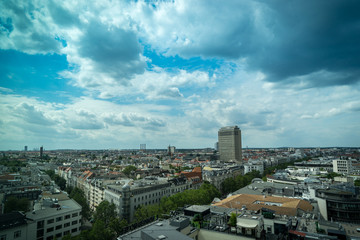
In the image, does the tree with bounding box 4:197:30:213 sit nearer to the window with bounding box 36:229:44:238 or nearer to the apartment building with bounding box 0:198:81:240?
the apartment building with bounding box 0:198:81:240

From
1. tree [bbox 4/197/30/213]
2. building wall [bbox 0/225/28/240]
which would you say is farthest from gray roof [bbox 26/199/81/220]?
tree [bbox 4/197/30/213]

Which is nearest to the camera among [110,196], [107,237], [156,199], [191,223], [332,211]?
[191,223]

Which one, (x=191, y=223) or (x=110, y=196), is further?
(x=110, y=196)

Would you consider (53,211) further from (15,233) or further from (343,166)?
(343,166)

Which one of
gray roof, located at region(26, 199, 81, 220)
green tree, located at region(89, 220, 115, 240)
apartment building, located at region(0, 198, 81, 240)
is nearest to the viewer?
apartment building, located at region(0, 198, 81, 240)

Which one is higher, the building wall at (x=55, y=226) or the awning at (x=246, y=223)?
the awning at (x=246, y=223)

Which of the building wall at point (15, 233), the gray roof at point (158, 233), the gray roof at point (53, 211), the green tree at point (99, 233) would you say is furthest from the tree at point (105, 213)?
the gray roof at point (158, 233)

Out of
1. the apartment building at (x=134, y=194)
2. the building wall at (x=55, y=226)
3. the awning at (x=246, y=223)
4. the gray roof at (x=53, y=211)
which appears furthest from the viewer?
the apartment building at (x=134, y=194)

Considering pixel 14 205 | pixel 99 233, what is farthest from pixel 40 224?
pixel 14 205

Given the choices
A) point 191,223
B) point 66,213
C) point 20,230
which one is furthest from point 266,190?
point 20,230

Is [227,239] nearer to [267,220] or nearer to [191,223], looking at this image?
[191,223]

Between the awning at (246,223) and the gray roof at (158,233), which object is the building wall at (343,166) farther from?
the gray roof at (158,233)
